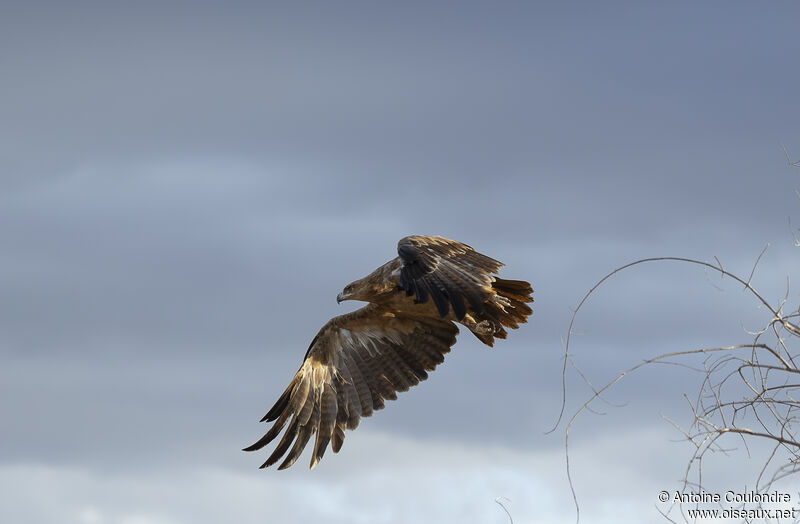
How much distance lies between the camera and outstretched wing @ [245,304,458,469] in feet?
36.2

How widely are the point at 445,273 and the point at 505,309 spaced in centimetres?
116

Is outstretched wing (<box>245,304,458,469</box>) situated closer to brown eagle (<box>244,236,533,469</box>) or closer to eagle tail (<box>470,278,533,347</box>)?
brown eagle (<box>244,236,533,469</box>)

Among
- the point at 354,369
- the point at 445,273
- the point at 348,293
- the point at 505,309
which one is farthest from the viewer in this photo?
the point at 354,369

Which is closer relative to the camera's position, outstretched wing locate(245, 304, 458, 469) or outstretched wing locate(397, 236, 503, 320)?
outstretched wing locate(397, 236, 503, 320)

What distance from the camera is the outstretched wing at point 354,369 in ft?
36.2

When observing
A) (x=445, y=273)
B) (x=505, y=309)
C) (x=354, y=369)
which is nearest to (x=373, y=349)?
(x=354, y=369)

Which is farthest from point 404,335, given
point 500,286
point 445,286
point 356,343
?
point 445,286

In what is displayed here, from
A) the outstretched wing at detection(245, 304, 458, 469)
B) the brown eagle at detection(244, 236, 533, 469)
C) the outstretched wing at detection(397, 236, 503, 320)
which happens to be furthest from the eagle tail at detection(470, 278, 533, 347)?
the outstretched wing at detection(245, 304, 458, 469)

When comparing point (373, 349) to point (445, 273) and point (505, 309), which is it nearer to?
point (505, 309)

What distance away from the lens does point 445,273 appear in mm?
8914

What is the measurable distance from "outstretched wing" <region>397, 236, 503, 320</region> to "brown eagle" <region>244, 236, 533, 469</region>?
0.03 meters

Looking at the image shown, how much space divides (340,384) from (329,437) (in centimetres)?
73

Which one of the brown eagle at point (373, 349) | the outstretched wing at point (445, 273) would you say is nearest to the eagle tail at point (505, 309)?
the brown eagle at point (373, 349)

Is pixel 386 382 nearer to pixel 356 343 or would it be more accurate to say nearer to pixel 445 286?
pixel 356 343
